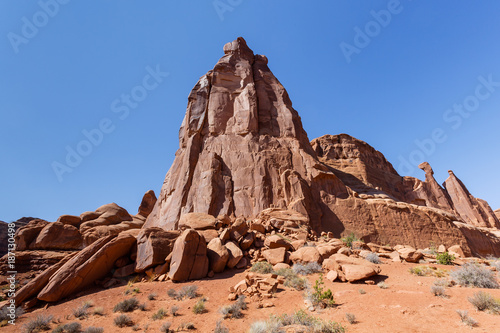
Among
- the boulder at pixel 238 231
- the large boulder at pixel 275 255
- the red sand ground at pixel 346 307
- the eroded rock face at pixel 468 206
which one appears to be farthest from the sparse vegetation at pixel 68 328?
the eroded rock face at pixel 468 206

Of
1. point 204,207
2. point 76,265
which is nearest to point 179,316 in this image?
point 76,265

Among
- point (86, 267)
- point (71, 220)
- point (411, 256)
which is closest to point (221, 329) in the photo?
point (86, 267)

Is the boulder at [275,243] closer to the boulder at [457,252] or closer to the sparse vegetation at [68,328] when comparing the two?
the sparse vegetation at [68,328]

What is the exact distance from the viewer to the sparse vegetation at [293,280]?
983 centimetres

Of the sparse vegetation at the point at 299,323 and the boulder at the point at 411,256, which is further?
the boulder at the point at 411,256

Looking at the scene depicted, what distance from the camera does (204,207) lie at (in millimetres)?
22391

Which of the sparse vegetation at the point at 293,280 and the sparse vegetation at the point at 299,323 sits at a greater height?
the sparse vegetation at the point at 293,280

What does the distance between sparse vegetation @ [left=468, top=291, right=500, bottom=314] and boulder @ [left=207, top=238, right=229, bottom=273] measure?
9.53 meters

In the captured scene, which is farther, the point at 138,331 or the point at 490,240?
the point at 490,240

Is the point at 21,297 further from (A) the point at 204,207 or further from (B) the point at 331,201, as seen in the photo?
(B) the point at 331,201

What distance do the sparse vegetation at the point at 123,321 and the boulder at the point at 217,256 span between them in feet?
15.3

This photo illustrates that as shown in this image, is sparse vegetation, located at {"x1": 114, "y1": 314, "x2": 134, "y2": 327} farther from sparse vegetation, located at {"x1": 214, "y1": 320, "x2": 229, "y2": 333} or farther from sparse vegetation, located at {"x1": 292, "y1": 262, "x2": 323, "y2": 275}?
sparse vegetation, located at {"x1": 292, "y1": 262, "x2": 323, "y2": 275}

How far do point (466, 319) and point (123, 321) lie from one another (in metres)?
9.66

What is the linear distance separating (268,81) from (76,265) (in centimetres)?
3089
